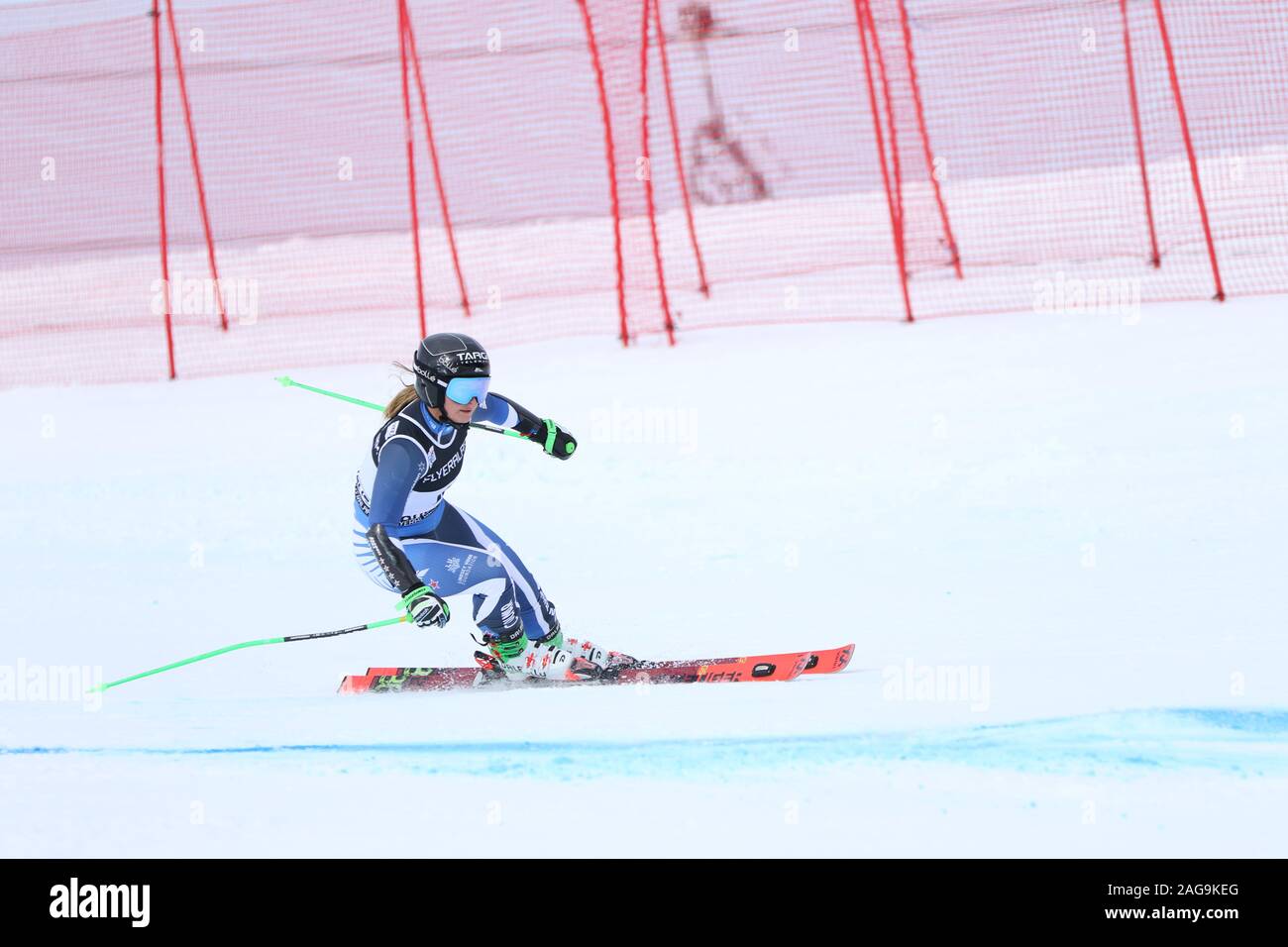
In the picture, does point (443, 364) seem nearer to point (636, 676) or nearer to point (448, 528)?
point (448, 528)

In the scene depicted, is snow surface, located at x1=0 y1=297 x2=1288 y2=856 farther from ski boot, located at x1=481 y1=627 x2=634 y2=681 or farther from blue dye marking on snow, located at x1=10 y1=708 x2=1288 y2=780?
ski boot, located at x1=481 y1=627 x2=634 y2=681

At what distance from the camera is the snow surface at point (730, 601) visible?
4301 mm

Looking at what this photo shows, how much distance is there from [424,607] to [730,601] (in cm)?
217

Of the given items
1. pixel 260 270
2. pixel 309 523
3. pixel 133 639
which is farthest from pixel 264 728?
pixel 260 270

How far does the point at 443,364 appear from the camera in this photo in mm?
4875

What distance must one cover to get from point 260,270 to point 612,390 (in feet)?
26.1

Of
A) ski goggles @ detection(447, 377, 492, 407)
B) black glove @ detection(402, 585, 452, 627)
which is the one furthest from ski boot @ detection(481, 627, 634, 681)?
ski goggles @ detection(447, 377, 492, 407)

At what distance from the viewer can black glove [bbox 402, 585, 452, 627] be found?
15.4 ft

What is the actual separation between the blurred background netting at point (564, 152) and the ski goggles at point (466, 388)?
860 centimetres

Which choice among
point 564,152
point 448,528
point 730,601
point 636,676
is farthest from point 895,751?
point 564,152

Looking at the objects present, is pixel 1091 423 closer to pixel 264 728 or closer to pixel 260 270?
pixel 264 728

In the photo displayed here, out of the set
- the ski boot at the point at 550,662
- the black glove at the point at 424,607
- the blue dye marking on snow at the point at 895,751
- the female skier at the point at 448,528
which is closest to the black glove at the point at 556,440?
the female skier at the point at 448,528

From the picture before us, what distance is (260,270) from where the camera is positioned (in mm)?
16594

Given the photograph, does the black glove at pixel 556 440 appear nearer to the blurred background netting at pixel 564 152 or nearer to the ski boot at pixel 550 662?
the ski boot at pixel 550 662
